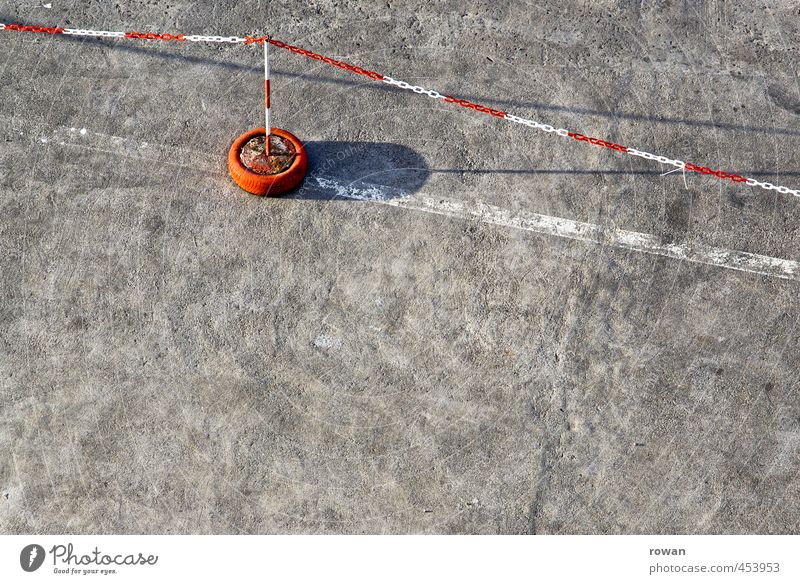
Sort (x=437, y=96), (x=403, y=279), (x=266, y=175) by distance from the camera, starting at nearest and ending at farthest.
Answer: (x=403, y=279) < (x=266, y=175) < (x=437, y=96)

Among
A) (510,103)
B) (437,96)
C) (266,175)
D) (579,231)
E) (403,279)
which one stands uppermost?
(437,96)

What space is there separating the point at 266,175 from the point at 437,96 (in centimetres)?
224

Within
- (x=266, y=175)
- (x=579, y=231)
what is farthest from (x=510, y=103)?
(x=266, y=175)

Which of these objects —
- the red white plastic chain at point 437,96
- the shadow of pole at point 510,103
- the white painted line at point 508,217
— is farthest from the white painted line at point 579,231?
the shadow of pole at point 510,103

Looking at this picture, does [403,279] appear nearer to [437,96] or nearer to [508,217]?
[508,217]

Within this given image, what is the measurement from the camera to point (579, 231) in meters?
9.68

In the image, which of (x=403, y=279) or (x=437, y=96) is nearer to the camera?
(x=403, y=279)

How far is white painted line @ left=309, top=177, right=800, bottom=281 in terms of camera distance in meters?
9.55

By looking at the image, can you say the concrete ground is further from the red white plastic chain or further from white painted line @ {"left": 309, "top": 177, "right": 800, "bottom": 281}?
the red white plastic chain

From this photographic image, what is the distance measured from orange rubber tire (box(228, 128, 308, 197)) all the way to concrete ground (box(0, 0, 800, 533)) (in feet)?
0.47

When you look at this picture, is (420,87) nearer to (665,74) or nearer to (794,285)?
(665,74)

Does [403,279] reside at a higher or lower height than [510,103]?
lower

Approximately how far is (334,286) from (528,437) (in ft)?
8.44
